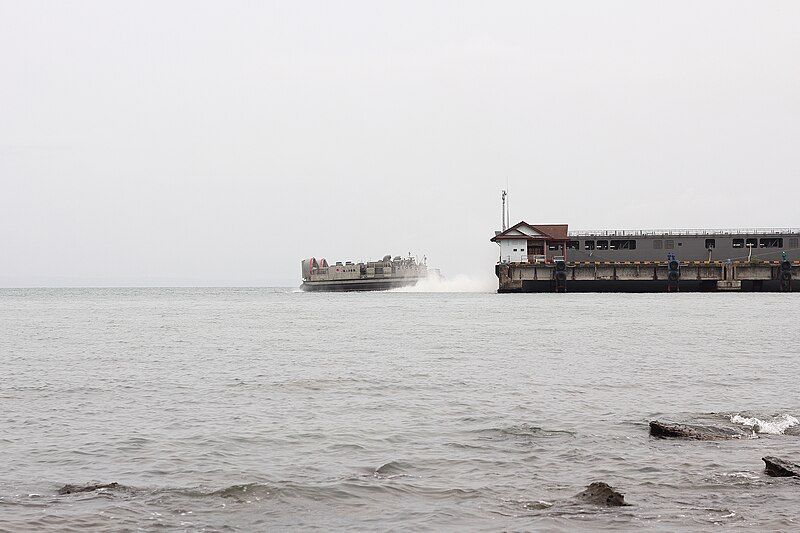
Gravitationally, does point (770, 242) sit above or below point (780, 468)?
above

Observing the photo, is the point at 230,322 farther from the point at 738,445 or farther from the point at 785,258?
the point at 785,258

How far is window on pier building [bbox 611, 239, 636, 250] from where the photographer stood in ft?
384

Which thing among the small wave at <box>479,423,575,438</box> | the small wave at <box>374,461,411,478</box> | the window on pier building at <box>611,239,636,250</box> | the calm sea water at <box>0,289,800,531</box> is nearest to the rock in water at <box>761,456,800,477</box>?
the calm sea water at <box>0,289,800,531</box>

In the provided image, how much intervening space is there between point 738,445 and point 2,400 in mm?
18858

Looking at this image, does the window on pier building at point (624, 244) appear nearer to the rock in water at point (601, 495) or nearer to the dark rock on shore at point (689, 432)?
the dark rock on shore at point (689, 432)

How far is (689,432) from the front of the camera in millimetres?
16719

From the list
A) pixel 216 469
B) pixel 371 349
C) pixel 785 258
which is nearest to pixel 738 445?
pixel 216 469

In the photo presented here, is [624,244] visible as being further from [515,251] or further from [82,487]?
[82,487]

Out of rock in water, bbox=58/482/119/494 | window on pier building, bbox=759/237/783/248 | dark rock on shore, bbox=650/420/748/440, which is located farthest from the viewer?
window on pier building, bbox=759/237/783/248

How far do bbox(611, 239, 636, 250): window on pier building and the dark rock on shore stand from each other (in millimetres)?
103276

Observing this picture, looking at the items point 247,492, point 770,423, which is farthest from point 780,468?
point 247,492

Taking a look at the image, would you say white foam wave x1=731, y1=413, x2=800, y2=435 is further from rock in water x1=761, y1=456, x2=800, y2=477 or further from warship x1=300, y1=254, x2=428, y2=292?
warship x1=300, y1=254, x2=428, y2=292

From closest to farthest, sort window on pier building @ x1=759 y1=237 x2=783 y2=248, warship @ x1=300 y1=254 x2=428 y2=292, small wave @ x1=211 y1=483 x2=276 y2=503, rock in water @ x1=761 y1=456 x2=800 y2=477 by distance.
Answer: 1. small wave @ x1=211 y1=483 x2=276 y2=503
2. rock in water @ x1=761 y1=456 x2=800 y2=477
3. window on pier building @ x1=759 y1=237 x2=783 y2=248
4. warship @ x1=300 y1=254 x2=428 y2=292

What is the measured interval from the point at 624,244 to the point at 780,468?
107338 mm
